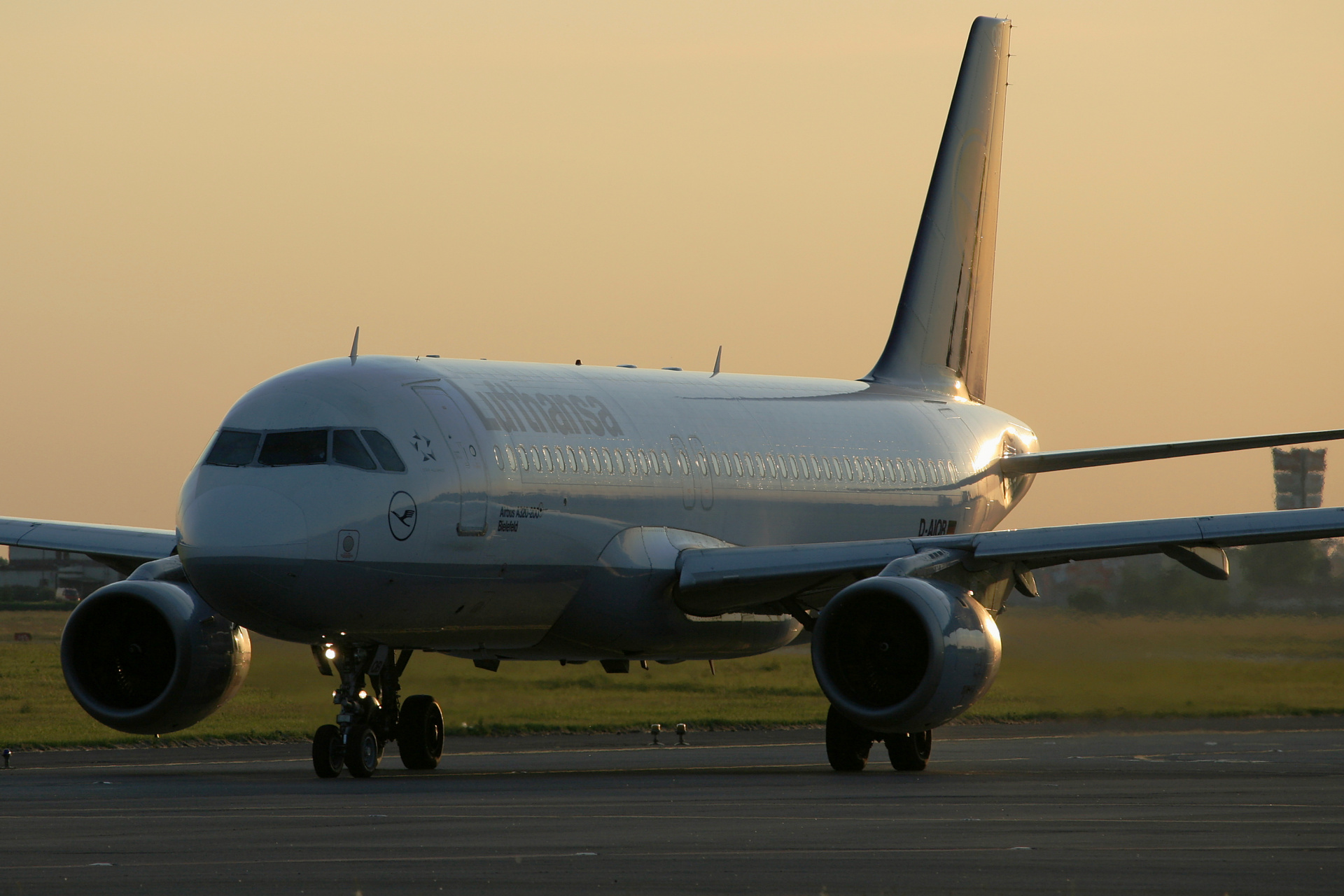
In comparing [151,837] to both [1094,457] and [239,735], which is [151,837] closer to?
[239,735]

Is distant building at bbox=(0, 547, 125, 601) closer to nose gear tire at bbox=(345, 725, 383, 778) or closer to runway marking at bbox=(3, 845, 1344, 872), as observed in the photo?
nose gear tire at bbox=(345, 725, 383, 778)

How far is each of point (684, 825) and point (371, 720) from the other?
7.17 metres

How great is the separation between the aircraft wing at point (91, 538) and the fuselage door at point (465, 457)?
455 centimetres

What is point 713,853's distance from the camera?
41.8 ft

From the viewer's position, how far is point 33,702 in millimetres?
35438

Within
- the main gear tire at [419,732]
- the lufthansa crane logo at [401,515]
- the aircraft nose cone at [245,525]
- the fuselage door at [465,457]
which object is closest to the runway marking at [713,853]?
the aircraft nose cone at [245,525]

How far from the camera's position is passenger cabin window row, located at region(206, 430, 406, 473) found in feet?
66.5

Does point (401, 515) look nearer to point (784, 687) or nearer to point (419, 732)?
point (419, 732)

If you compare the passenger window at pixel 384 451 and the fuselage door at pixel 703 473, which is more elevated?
the passenger window at pixel 384 451

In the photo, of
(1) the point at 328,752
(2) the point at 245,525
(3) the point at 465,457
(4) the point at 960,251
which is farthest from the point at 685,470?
(4) the point at 960,251

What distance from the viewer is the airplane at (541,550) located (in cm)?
2016

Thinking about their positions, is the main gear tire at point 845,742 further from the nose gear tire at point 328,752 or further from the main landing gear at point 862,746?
the nose gear tire at point 328,752

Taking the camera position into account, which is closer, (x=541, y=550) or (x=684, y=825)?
(x=684, y=825)

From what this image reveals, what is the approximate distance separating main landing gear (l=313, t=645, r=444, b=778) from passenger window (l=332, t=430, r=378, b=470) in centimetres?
191
